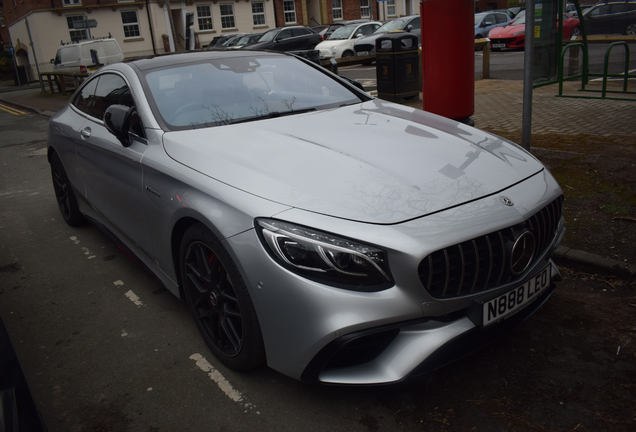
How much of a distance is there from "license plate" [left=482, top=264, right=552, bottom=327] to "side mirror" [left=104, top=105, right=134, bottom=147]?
2300 mm

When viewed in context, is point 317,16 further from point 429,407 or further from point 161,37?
point 429,407

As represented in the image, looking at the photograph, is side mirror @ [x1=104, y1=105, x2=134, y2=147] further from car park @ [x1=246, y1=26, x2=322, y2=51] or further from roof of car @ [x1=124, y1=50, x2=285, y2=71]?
car park @ [x1=246, y1=26, x2=322, y2=51]

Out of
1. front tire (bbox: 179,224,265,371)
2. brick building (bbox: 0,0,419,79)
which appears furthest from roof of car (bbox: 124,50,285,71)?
brick building (bbox: 0,0,419,79)

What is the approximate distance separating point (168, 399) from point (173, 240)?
81 centimetres

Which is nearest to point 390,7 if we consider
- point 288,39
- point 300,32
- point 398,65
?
point 300,32

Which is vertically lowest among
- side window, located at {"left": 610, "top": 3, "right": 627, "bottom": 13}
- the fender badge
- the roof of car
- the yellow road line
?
the yellow road line

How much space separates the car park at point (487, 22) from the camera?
2217cm

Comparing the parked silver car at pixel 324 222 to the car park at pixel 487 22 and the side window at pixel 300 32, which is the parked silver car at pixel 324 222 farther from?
the side window at pixel 300 32

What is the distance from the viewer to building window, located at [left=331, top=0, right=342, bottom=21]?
1706 inches

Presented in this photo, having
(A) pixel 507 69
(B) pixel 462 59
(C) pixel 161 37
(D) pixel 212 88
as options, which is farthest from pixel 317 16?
(D) pixel 212 88

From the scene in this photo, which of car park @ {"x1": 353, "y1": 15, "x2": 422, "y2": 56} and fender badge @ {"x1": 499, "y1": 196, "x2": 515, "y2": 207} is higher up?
car park @ {"x1": 353, "y1": 15, "x2": 422, "y2": 56}

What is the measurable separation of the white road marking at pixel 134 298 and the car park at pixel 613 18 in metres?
11.0

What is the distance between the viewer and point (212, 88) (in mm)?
3449

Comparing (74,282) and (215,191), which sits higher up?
(215,191)
